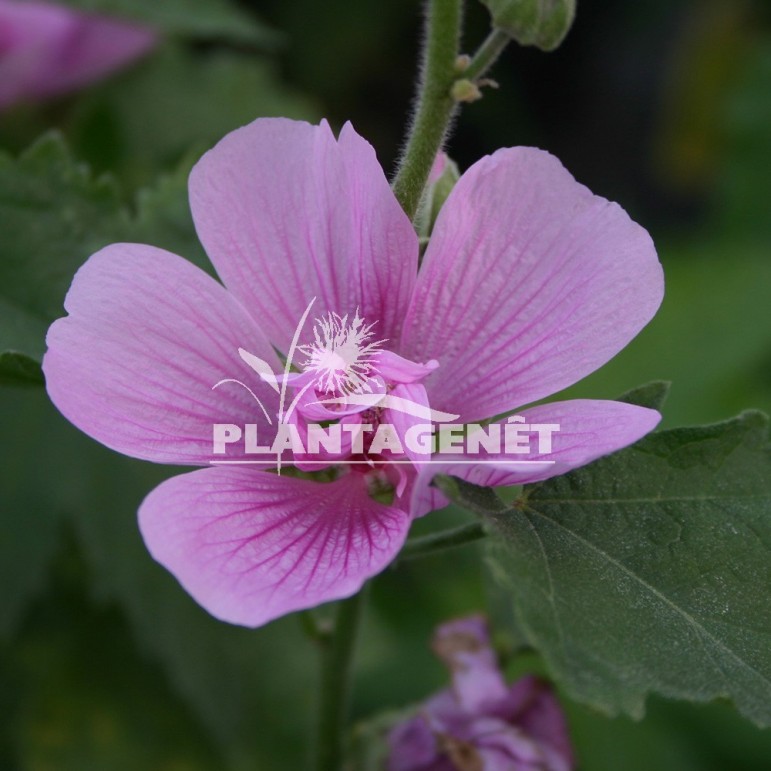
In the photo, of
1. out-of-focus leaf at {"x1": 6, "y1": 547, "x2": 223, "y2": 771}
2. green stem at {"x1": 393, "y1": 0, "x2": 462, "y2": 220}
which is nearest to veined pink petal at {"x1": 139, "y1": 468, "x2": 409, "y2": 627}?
green stem at {"x1": 393, "y1": 0, "x2": 462, "y2": 220}

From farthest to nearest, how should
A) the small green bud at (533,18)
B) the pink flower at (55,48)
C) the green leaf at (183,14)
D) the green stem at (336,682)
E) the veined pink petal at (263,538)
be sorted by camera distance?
the pink flower at (55,48), the green leaf at (183,14), the green stem at (336,682), the small green bud at (533,18), the veined pink petal at (263,538)

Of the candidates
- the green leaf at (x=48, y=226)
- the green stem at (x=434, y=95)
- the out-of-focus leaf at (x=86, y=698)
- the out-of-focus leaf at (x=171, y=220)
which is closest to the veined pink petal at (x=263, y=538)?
the green stem at (x=434, y=95)

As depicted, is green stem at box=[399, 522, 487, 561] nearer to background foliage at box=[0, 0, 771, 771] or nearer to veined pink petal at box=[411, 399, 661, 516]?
veined pink petal at box=[411, 399, 661, 516]

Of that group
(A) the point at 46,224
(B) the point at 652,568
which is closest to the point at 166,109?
(A) the point at 46,224

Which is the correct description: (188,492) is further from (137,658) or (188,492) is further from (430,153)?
(137,658)

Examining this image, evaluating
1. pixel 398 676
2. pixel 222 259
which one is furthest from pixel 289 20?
pixel 222 259

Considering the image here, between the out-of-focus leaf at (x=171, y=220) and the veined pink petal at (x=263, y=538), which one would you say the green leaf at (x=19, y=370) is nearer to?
the veined pink petal at (x=263, y=538)
